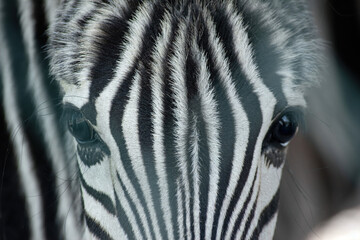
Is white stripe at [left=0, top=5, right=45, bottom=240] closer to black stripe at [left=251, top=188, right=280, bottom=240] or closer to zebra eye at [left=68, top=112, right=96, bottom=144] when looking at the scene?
zebra eye at [left=68, top=112, right=96, bottom=144]

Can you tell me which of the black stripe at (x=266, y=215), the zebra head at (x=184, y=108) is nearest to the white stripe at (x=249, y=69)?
the zebra head at (x=184, y=108)

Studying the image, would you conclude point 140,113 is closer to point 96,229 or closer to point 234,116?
point 234,116

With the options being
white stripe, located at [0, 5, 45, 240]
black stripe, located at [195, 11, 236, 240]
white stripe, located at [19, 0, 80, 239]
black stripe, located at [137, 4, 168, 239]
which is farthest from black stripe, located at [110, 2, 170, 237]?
white stripe, located at [0, 5, 45, 240]

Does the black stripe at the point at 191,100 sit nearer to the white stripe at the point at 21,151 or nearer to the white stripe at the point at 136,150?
the white stripe at the point at 136,150

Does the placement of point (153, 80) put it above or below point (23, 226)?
above

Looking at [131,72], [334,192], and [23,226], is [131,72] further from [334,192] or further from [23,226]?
[334,192]

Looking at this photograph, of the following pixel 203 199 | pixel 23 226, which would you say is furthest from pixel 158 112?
pixel 23 226
